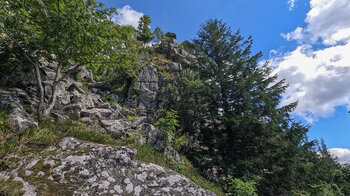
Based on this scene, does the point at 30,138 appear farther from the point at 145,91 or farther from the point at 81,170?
the point at 145,91

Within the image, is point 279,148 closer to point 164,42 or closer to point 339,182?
point 339,182

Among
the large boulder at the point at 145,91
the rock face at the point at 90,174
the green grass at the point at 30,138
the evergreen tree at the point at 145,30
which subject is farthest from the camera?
the evergreen tree at the point at 145,30

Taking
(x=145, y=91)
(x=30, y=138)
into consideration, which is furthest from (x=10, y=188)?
(x=145, y=91)

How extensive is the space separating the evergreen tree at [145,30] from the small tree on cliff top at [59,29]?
31.4 metres

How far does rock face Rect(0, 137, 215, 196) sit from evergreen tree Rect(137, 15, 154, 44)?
116 feet

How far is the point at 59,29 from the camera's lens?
20.1 ft

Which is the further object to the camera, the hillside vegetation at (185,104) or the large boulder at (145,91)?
the large boulder at (145,91)

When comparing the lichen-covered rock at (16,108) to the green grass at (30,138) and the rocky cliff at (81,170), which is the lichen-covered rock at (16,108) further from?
the green grass at (30,138)

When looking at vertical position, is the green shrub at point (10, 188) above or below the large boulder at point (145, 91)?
below

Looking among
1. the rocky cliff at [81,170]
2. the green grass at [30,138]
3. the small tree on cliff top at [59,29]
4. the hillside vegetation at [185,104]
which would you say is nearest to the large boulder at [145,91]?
the hillside vegetation at [185,104]

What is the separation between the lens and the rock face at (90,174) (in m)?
3.15

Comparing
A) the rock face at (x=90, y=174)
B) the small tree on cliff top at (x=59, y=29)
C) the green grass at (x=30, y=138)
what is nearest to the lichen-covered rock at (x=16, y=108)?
the green grass at (x=30, y=138)

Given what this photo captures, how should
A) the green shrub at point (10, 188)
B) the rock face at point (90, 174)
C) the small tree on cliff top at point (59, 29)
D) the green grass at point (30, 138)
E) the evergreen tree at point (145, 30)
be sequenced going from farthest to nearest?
the evergreen tree at point (145, 30) < the small tree on cliff top at point (59, 29) < the green grass at point (30, 138) < the rock face at point (90, 174) < the green shrub at point (10, 188)

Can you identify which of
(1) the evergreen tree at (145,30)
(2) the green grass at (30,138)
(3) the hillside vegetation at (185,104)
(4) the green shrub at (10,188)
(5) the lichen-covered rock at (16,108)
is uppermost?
(1) the evergreen tree at (145,30)
